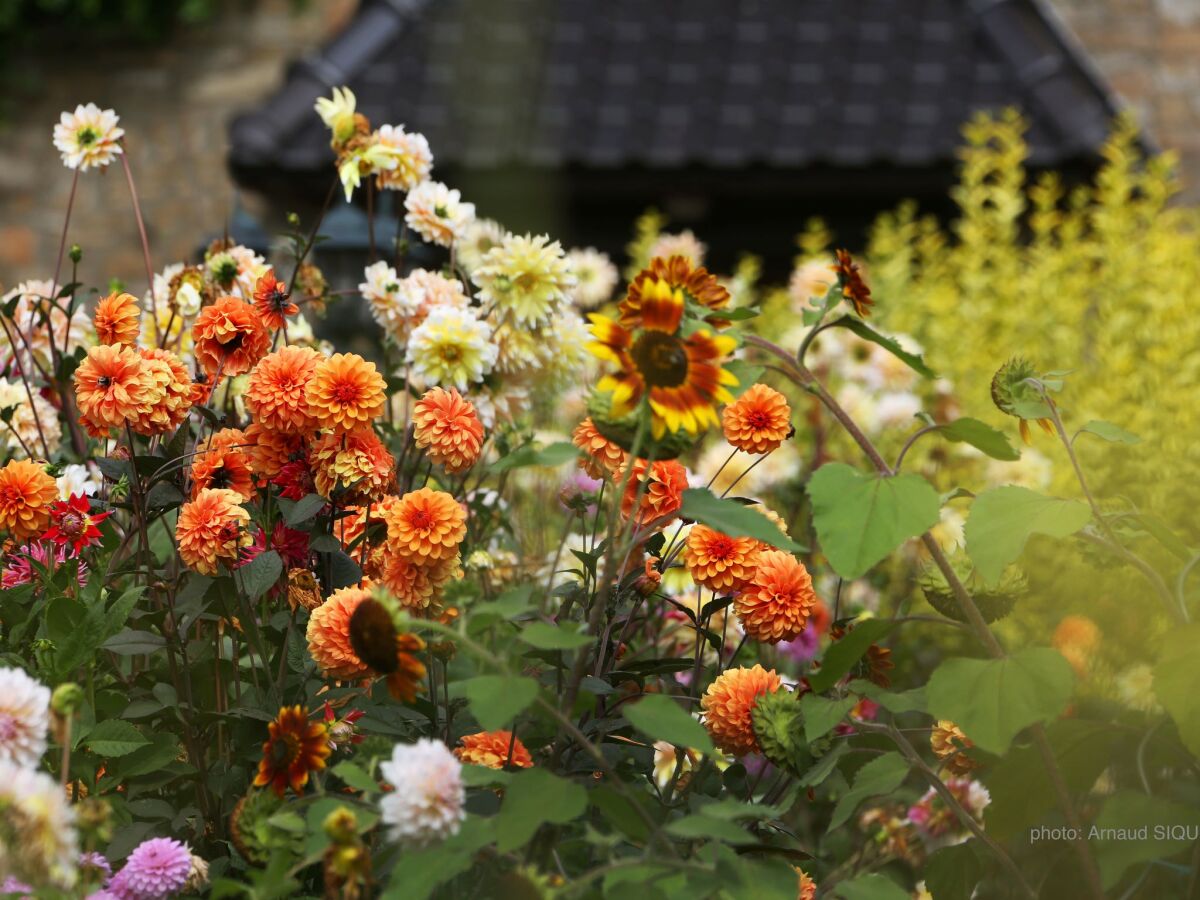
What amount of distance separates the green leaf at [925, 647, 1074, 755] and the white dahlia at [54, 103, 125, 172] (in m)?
1.10

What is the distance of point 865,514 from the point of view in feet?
3.14

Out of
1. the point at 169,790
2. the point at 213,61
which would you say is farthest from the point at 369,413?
the point at 213,61

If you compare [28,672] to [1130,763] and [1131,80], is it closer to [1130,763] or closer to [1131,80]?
[1130,763]

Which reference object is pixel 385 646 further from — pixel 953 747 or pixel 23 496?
pixel 953 747

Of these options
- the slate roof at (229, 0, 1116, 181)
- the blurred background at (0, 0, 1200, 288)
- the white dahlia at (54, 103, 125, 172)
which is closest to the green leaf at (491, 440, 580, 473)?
the white dahlia at (54, 103, 125, 172)

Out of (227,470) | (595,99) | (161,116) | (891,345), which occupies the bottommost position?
(161,116)

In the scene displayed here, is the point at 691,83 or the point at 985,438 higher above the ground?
the point at 985,438

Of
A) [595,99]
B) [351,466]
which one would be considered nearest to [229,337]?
[351,466]

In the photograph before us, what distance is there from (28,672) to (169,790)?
18cm

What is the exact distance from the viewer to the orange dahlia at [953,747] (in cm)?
122

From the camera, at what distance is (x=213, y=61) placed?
7008mm

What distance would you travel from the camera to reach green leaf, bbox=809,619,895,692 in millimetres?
1061

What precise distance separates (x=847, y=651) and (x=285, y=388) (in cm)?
52

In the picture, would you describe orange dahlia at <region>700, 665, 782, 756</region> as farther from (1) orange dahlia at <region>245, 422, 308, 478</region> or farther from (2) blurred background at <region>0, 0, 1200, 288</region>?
(2) blurred background at <region>0, 0, 1200, 288</region>
